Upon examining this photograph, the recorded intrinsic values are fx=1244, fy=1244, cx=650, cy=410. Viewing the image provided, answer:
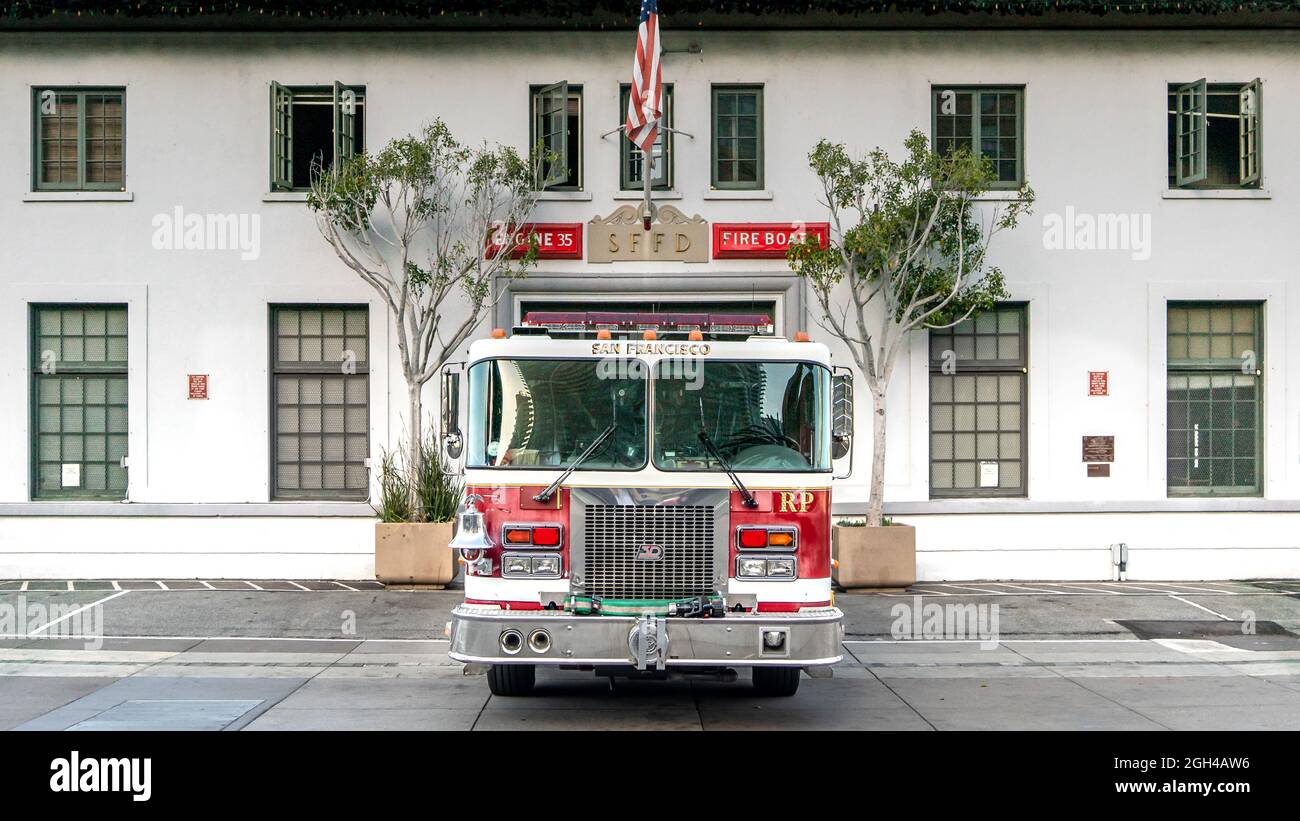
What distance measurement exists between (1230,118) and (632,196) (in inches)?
309

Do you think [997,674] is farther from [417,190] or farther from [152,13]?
[152,13]

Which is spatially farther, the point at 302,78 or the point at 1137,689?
the point at 302,78

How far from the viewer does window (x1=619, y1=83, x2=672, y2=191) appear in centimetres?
1594

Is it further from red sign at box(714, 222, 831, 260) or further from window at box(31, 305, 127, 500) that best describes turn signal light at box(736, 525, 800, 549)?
window at box(31, 305, 127, 500)

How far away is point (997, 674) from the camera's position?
36.6 ft

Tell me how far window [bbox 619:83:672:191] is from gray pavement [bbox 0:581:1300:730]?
18.6 ft

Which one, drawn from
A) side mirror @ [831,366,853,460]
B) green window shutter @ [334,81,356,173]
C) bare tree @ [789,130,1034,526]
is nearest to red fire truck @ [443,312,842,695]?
side mirror @ [831,366,853,460]

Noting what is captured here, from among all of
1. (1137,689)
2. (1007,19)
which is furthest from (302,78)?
(1137,689)

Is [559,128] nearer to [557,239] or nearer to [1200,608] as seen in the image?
[557,239]

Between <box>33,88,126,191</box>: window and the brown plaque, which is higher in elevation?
<box>33,88,126,191</box>: window

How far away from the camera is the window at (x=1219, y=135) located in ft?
52.2

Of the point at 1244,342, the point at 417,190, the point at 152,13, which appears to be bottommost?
the point at 1244,342

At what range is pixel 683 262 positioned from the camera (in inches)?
623

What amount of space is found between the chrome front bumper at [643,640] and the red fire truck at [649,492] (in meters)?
0.01
